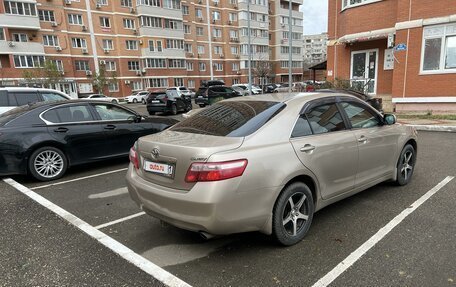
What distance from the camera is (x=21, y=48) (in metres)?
35.9

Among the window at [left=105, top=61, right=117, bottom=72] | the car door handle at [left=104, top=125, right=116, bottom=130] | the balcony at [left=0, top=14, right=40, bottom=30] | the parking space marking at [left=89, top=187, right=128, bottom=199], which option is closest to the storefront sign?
the car door handle at [left=104, top=125, right=116, bottom=130]

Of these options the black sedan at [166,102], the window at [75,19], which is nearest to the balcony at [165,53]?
the window at [75,19]

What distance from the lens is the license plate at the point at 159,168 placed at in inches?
121

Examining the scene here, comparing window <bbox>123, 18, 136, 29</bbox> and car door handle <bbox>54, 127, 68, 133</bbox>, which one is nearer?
car door handle <bbox>54, 127, 68, 133</bbox>

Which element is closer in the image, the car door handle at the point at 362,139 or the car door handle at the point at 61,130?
the car door handle at the point at 362,139

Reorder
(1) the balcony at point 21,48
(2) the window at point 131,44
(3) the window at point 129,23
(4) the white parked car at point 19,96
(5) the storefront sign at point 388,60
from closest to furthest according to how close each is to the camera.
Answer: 1. (4) the white parked car at point 19,96
2. (5) the storefront sign at point 388,60
3. (1) the balcony at point 21,48
4. (3) the window at point 129,23
5. (2) the window at point 131,44

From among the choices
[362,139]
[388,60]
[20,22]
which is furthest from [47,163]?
[20,22]

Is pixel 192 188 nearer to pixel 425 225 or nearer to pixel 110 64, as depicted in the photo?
pixel 425 225

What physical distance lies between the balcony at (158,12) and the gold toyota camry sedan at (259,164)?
4512 cm

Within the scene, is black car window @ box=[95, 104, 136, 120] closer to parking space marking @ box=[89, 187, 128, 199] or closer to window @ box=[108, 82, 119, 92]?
parking space marking @ box=[89, 187, 128, 199]

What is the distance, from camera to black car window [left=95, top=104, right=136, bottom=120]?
22.5ft

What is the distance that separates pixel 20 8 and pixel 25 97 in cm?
3464

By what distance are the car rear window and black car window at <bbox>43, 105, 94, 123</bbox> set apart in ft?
11.7

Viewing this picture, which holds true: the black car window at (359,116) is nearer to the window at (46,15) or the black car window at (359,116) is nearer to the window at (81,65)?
the window at (81,65)
